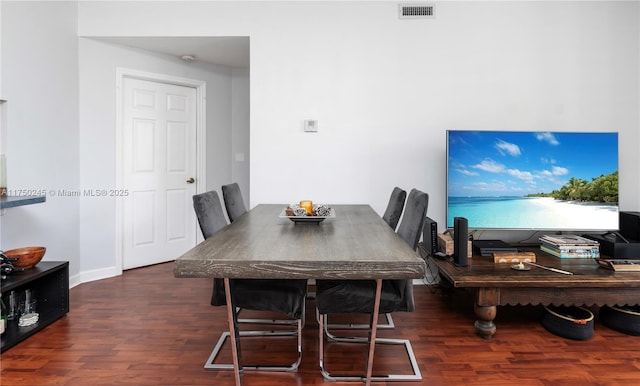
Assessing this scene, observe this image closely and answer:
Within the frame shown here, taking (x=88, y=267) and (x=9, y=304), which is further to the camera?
(x=88, y=267)

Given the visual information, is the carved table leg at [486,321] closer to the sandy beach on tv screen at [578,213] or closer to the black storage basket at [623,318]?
the black storage basket at [623,318]

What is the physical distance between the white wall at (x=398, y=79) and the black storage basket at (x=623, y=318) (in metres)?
1.27

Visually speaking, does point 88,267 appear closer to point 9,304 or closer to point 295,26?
point 9,304

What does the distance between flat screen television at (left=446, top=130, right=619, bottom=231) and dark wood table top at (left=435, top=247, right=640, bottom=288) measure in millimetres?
438

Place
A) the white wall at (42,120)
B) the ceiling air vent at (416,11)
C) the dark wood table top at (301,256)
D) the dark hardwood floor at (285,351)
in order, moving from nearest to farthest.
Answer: the dark wood table top at (301,256), the dark hardwood floor at (285,351), the white wall at (42,120), the ceiling air vent at (416,11)

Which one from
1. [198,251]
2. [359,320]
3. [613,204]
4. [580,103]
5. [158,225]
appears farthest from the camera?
[158,225]

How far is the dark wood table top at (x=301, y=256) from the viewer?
4.38ft

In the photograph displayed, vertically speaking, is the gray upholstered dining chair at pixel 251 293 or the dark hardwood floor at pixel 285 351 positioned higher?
the gray upholstered dining chair at pixel 251 293

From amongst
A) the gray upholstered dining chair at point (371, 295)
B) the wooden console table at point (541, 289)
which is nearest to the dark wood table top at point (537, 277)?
the wooden console table at point (541, 289)

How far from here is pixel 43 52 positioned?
2.99 metres

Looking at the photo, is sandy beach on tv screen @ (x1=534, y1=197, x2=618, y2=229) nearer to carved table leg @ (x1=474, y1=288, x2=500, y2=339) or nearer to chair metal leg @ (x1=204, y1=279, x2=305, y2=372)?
carved table leg @ (x1=474, y1=288, x2=500, y2=339)

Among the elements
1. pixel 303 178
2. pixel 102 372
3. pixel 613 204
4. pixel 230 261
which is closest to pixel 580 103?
pixel 613 204

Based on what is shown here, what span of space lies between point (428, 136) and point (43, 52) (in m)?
3.16

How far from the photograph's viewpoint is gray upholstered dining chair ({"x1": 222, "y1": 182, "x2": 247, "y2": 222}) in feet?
7.84
